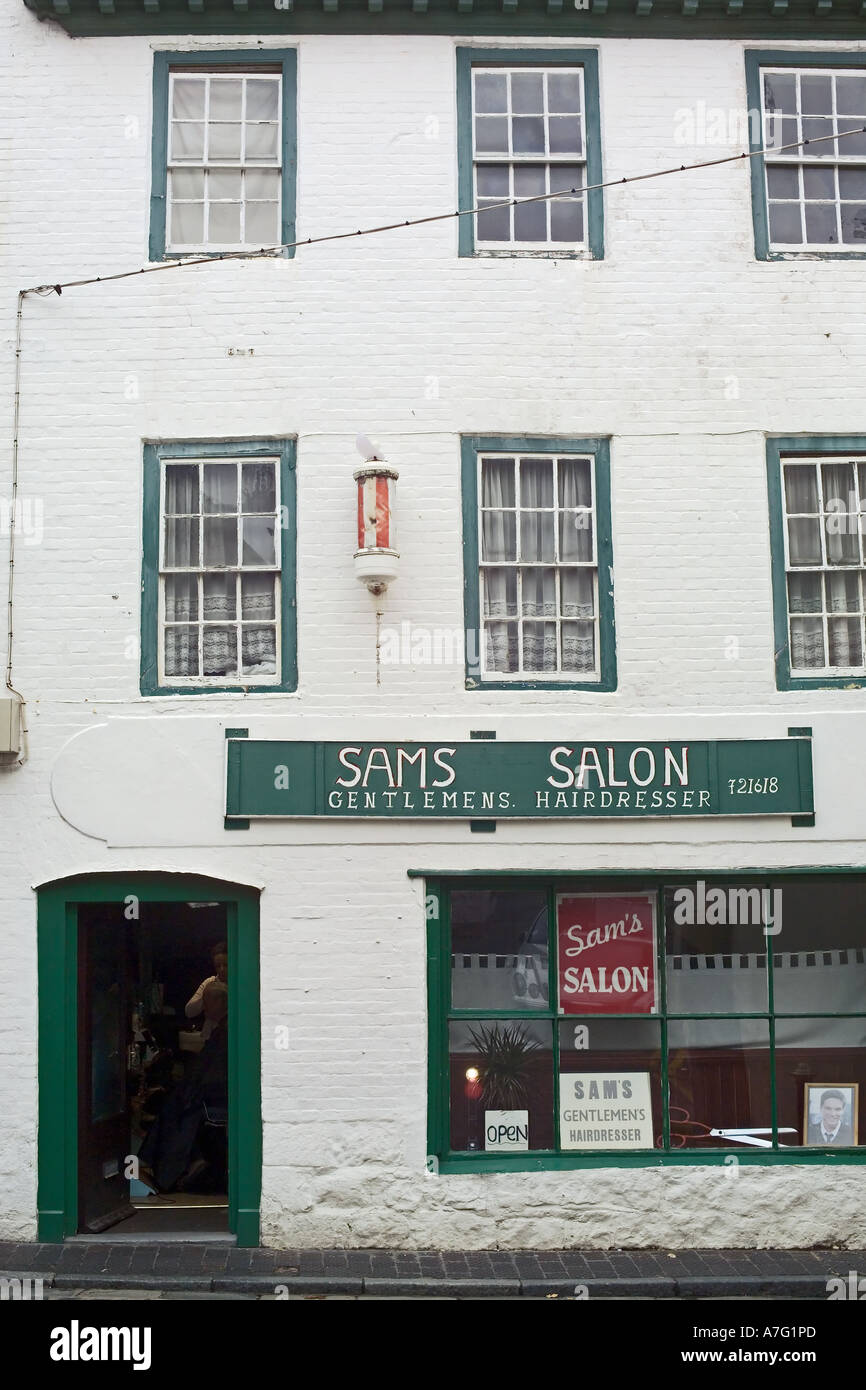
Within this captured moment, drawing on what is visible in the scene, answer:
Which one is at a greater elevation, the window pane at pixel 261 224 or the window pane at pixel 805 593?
the window pane at pixel 261 224

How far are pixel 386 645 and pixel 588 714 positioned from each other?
4.89 ft

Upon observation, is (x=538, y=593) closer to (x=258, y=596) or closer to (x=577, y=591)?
(x=577, y=591)

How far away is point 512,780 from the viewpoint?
9.87m

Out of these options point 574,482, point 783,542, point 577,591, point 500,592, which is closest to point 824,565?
point 783,542

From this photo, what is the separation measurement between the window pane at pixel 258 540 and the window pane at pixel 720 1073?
14.4ft

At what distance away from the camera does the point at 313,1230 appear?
31.4ft

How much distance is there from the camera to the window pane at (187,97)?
1061 cm

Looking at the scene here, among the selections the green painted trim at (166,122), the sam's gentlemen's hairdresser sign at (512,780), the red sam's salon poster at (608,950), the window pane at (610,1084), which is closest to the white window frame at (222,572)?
the sam's gentlemen's hairdresser sign at (512,780)

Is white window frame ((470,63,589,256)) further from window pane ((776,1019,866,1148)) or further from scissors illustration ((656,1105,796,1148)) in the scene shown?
scissors illustration ((656,1105,796,1148))

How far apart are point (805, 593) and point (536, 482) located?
2.10m

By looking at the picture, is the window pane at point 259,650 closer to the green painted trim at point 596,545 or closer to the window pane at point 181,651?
the window pane at point 181,651

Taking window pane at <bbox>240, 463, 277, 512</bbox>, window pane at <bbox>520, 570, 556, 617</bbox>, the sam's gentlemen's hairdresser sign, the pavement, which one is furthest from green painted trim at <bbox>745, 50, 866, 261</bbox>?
the pavement

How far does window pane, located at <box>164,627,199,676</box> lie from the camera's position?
10.2 meters

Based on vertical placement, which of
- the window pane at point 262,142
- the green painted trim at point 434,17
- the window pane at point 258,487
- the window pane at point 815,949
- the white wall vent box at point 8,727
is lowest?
the window pane at point 815,949
